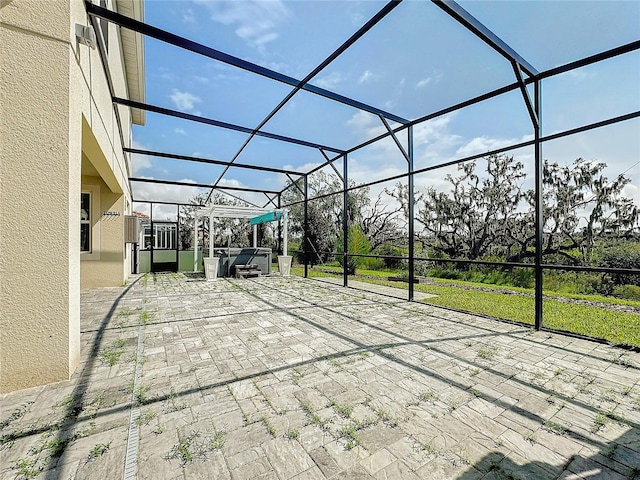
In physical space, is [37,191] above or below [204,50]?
below

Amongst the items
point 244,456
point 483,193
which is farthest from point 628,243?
point 244,456

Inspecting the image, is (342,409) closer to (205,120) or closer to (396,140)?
(396,140)

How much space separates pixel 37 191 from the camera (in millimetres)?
2223

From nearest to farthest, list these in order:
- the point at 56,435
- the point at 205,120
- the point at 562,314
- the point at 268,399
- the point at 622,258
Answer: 1. the point at 56,435
2. the point at 268,399
3. the point at 562,314
4. the point at 205,120
5. the point at 622,258

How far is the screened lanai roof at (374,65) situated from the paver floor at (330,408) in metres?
3.03

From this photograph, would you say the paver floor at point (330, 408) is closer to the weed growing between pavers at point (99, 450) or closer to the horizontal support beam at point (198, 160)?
the weed growing between pavers at point (99, 450)

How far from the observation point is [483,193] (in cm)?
1257

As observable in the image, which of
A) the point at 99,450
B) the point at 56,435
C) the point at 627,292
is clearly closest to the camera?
the point at 99,450

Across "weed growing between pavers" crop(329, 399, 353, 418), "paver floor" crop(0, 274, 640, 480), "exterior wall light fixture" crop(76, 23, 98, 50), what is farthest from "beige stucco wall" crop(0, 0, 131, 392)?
"weed growing between pavers" crop(329, 399, 353, 418)

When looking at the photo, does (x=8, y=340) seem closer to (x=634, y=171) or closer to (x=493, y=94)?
(x=493, y=94)

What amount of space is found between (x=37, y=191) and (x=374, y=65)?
4.44 meters

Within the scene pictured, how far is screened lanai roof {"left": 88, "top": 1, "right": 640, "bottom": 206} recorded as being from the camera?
11.3 ft

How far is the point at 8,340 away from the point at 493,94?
6.25 m

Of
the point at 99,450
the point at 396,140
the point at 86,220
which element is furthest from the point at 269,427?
the point at 86,220
